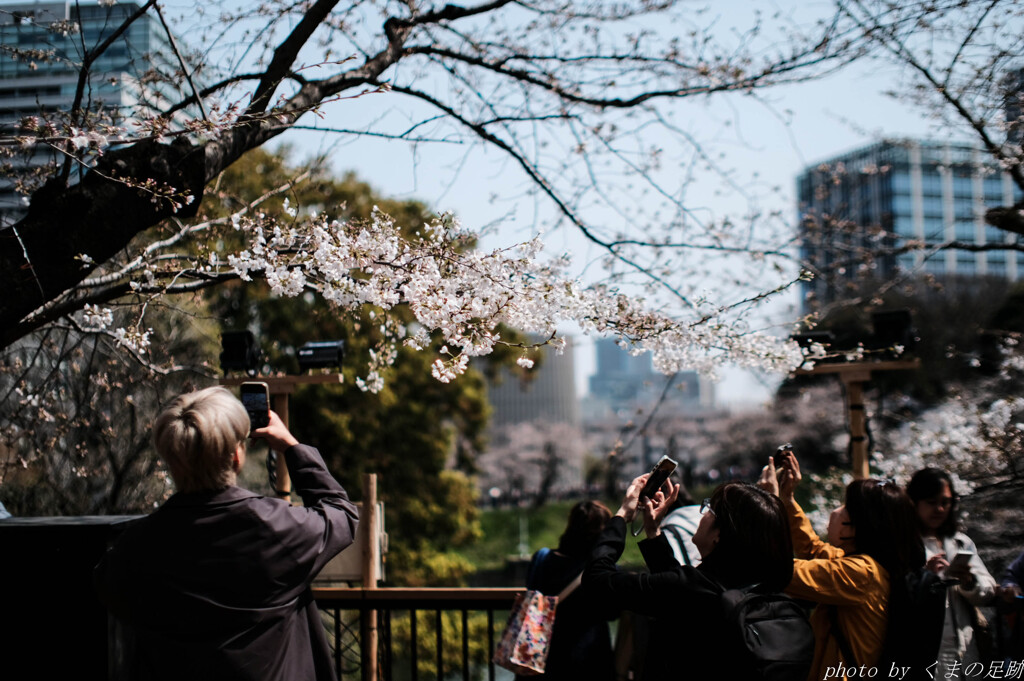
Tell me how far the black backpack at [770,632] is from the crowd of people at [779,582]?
0.06ft

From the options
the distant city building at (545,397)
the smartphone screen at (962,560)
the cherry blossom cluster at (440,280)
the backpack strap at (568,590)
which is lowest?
the distant city building at (545,397)

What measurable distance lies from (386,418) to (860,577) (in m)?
13.4

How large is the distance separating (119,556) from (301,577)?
344 millimetres

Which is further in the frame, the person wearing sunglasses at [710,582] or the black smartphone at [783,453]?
the black smartphone at [783,453]

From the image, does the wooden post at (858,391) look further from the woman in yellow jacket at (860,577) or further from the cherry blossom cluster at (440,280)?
the woman in yellow jacket at (860,577)

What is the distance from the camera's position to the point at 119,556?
56.7 inches

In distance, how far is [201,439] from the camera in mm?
1417

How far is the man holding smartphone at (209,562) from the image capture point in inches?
55.7

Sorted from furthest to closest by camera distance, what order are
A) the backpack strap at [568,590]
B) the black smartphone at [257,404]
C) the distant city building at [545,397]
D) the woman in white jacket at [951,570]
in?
the distant city building at [545,397]
the backpack strap at [568,590]
the woman in white jacket at [951,570]
the black smartphone at [257,404]

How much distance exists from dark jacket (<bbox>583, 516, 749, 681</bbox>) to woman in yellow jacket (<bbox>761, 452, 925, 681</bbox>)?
1.25ft

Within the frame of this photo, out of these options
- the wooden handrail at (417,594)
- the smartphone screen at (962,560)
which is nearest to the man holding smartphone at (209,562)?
the wooden handrail at (417,594)

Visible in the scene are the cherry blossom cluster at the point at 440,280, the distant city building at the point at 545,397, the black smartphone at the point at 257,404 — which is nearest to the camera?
the black smartphone at the point at 257,404

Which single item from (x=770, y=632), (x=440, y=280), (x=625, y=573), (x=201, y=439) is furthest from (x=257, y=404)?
(x=770, y=632)

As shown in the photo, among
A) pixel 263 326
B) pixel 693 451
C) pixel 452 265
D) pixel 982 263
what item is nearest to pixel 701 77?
pixel 452 265
